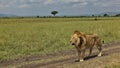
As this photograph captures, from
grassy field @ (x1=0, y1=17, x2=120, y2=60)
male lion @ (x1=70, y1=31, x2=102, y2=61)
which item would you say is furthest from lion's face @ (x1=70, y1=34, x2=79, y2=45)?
grassy field @ (x1=0, y1=17, x2=120, y2=60)

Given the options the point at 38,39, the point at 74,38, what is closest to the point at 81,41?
the point at 74,38

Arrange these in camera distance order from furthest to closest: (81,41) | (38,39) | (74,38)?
1. (38,39)
2. (81,41)
3. (74,38)

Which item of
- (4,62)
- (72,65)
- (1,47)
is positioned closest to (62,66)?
Result: (72,65)

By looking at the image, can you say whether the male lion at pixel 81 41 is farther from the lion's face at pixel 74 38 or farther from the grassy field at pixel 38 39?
the grassy field at pixel 38 39

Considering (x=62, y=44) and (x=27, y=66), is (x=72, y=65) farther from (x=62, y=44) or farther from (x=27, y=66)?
(x=62, y=44)

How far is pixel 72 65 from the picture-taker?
12195mm

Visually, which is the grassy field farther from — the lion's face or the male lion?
the lion's face

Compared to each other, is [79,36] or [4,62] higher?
Result: [79,36]

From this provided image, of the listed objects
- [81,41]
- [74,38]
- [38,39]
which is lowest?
[38,39]

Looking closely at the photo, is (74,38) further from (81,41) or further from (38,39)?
(38,39)

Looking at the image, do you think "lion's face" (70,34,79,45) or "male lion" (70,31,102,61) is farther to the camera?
"male lion" (70,31,102,61)

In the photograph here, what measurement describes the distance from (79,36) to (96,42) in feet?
7.36

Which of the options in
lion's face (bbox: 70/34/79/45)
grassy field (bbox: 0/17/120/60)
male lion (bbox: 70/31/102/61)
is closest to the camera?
lion's face (bbox: 70/34/79/45)

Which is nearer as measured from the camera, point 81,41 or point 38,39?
point 81,41
